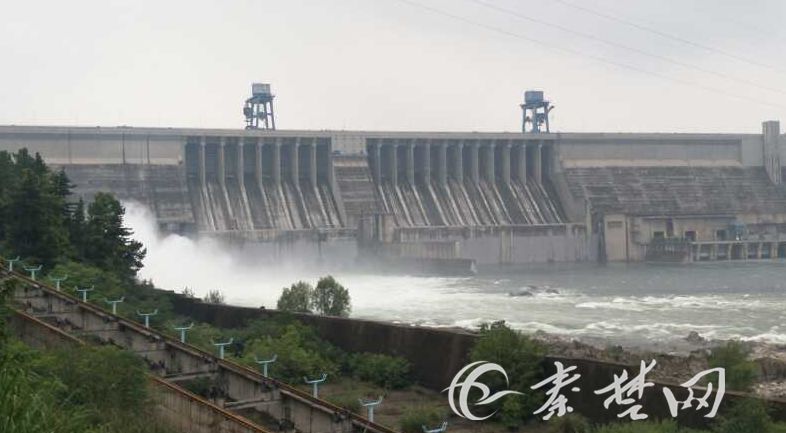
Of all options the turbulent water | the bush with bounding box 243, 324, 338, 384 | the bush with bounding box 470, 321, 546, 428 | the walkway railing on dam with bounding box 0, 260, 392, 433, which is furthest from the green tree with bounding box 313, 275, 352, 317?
the bush with bounding box 470, 321, 546, 428

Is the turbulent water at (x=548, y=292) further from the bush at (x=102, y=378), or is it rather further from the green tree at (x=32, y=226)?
the bush at (x=102, y=378)

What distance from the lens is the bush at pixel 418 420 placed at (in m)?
15.0

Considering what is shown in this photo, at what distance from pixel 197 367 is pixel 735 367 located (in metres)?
10.3

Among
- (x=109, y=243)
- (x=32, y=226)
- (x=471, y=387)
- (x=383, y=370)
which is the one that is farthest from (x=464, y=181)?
(x=471, y=387)

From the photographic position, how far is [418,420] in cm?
1519

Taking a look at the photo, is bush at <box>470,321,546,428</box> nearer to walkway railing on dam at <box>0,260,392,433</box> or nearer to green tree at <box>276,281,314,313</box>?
walkway railing on dam at <box>0,260,392,433</box>

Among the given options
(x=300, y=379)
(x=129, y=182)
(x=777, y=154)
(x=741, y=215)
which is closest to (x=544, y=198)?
(x=741, y=215)

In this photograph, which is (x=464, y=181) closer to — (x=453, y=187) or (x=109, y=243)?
(x=453, y=187)

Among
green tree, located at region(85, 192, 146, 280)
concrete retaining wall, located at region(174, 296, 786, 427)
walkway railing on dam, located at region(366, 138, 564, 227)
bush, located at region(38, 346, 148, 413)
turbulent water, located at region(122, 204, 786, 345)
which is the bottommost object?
turbulent water, located at region(122, 204, 786, 345)

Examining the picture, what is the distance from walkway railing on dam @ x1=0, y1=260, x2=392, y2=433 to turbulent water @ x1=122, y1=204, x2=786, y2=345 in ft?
57.2

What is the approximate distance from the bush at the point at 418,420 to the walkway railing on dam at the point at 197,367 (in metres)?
2.64

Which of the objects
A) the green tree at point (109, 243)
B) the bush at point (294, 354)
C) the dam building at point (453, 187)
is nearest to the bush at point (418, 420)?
the bush at point (294, 354)

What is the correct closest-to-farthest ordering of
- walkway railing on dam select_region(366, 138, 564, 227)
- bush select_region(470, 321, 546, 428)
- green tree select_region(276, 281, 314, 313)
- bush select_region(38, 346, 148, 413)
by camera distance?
1. bush select_region(38, 346, 148, 413)
2. bush select_region(470, 321, 546, 428)
3. green tree select_region(276, 281, 314, 313)
4. walkway railing on dam select_region(366, 138, 564, 227)

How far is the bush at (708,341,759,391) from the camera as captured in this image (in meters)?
17.8
